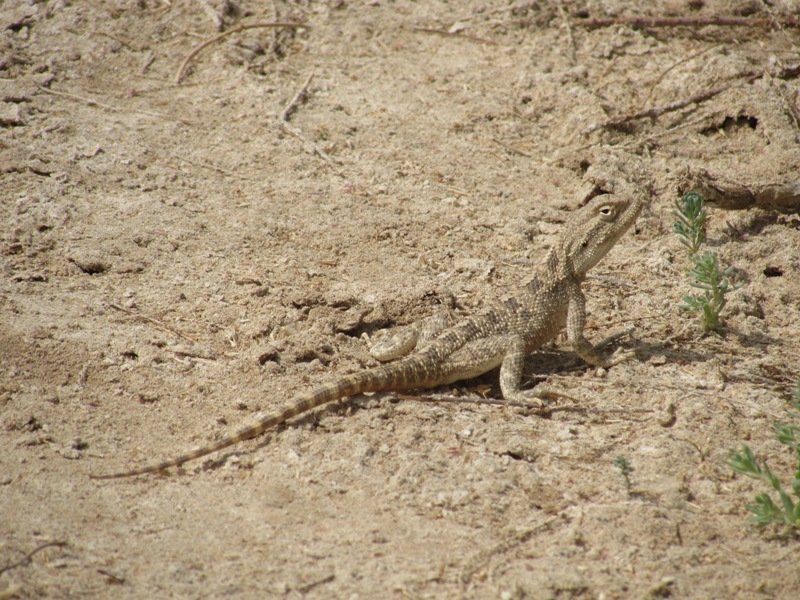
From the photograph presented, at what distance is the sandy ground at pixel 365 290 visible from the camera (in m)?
4.71

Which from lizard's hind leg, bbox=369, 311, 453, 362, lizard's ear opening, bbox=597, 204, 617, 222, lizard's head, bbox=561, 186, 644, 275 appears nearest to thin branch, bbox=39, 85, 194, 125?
lizard's hind leg, bbox=369, 311, 453, 362

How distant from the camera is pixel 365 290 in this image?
7125 mm

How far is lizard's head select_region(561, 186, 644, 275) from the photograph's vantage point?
6.96m

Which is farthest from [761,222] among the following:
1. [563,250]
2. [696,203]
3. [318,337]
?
[318,337]

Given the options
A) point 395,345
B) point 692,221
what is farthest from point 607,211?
point 395,345

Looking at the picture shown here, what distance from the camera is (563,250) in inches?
277

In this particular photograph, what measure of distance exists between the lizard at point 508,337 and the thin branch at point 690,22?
390 cm

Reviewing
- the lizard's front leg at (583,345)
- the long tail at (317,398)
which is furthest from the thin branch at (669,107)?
the long tail at (317,398)

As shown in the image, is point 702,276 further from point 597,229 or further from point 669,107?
point 669,107

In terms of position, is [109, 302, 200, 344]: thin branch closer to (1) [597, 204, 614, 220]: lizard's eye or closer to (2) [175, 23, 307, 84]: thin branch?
(1) [597, 204, 614, 220]: lizard's eye

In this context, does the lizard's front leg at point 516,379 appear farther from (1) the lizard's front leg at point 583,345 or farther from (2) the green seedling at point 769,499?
(2) the green seedling at point 769,499

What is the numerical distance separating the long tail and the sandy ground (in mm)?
94

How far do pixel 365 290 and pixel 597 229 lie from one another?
6.29 ft

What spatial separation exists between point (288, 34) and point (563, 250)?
472 centimetres
